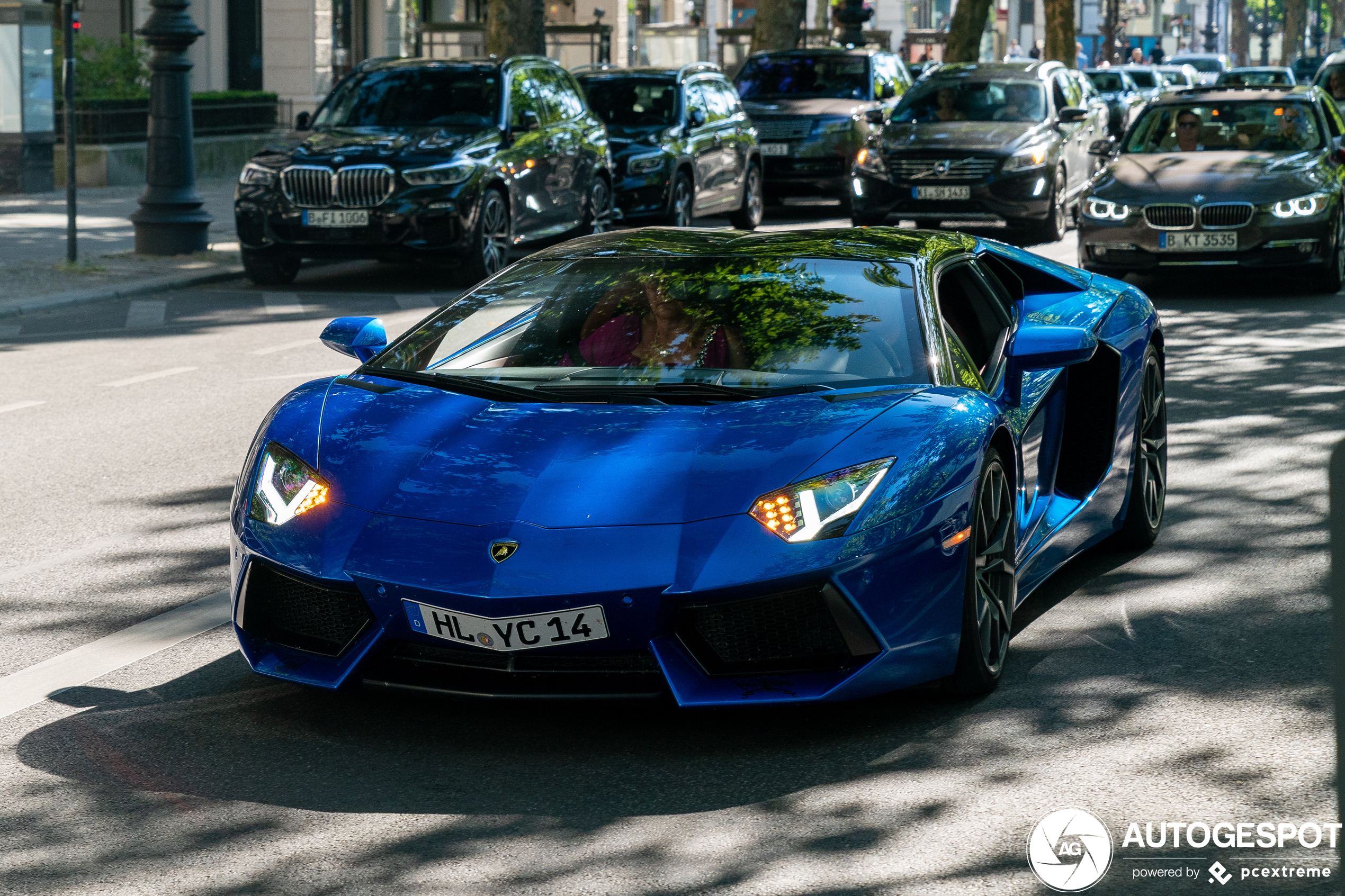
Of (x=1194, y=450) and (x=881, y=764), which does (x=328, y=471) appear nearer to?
(x=881, y=764)

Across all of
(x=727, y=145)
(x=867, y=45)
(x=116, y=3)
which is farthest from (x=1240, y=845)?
(x=867, y=45)

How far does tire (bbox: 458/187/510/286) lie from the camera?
51.2 ft

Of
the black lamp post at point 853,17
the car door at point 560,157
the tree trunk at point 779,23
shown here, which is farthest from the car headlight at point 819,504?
the tree trunk at point 779,23

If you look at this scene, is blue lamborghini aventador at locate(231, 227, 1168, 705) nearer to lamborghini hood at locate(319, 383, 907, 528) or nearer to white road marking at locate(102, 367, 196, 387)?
lamborghini hood at locate(319, 383, 907, 528)

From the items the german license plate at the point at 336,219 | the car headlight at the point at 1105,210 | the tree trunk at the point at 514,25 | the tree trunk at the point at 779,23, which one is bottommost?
the german license plate at the point at 336,219

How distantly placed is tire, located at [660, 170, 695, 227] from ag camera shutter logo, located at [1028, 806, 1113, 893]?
1559 cm

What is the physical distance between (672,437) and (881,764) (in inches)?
37.6

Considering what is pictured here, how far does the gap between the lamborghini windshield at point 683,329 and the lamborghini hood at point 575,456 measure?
0.26 m

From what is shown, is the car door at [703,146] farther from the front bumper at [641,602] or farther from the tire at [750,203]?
the front bumper at [641,602]

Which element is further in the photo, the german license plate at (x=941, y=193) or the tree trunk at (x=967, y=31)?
the tree trunk at (x=967, y=31)

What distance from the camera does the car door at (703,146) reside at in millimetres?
20125

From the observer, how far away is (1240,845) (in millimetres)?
3986

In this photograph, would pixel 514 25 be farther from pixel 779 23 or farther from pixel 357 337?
pixel 357 337

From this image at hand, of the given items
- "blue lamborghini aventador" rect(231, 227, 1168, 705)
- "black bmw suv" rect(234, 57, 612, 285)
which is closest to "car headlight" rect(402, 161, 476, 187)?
"black bmw suv" rect(234, 57, 612, 285)
